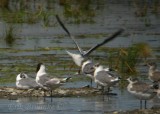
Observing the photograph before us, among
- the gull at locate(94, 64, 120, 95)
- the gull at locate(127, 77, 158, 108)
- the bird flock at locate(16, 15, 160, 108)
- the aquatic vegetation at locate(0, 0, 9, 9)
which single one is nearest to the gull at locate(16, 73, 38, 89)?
the bird flock at locate(16, 15, 160, 108)

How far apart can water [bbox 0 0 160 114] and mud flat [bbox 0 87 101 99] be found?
0.42 metres

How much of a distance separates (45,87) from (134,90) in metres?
2.39

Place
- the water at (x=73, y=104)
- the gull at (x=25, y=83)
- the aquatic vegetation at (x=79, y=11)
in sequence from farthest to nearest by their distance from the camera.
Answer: the aquatic vegetation at (x=79, y=11)
the gull at (x=25, y=83)
the water at (x=73, y=104)

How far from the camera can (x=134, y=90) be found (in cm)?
1553

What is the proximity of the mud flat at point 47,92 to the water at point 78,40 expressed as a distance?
1.37 feet

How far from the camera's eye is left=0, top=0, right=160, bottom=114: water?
15602 mm

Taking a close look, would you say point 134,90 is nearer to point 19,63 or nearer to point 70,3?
point 19,63

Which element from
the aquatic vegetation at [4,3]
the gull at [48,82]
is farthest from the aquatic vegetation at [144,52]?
the aquatic vegetation at [4,3]

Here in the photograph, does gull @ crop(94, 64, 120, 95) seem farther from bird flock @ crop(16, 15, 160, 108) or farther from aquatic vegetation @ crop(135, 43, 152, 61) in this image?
aquatic vegetation @ crop(135, 43, 152, 61)

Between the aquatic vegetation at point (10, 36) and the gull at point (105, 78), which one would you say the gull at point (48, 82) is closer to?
the gull at point (105, 78)

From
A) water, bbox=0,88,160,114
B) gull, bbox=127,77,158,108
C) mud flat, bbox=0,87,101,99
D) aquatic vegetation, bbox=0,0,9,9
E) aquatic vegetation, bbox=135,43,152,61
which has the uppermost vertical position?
aquatic vegetation, bbox=0,0,9,9

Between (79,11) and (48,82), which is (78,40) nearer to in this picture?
(79,11)

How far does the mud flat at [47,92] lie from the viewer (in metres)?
17.2

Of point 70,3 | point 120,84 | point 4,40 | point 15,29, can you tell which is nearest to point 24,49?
point 4,40
